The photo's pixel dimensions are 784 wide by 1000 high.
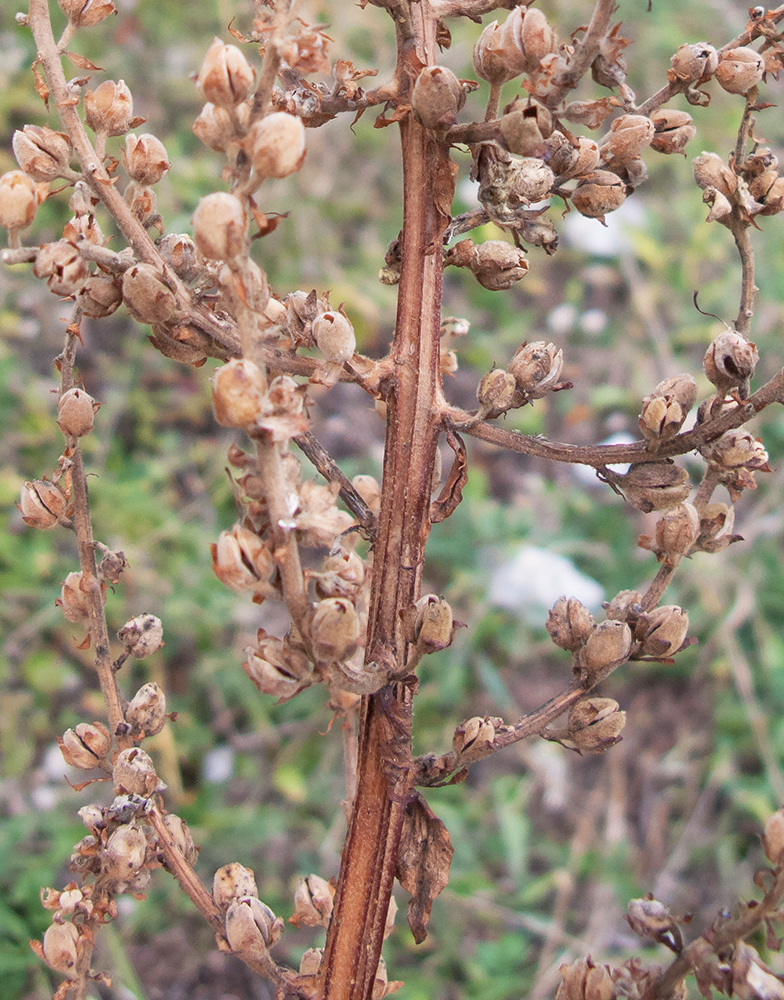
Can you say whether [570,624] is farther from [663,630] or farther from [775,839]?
[775,839]

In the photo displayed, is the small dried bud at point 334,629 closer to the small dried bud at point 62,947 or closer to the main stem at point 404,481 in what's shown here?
the main stem at point 404,481

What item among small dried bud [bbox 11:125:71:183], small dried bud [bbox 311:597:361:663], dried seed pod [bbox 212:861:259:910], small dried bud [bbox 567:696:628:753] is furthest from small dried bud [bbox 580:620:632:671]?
small dried bud [bbox 11:125:71:183]

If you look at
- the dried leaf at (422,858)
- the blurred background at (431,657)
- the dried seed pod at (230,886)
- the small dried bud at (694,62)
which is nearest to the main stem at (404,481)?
the dried leaf at (422,858)

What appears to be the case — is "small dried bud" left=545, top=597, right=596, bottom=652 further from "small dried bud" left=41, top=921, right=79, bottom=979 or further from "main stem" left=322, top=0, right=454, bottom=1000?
"small dried bud" left=41, top=921, right=79, bottom=979

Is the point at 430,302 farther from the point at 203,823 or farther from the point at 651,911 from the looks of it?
the point at 203,823

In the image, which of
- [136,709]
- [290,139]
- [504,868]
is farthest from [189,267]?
[504,868]
